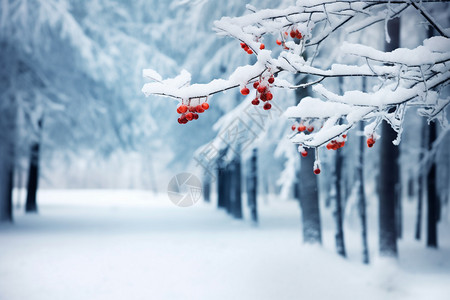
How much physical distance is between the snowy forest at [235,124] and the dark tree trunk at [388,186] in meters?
0.03

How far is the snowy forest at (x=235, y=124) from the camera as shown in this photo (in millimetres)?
2465

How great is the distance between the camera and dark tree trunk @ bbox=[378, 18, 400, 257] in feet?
25.2

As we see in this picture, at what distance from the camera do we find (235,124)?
28.2ft

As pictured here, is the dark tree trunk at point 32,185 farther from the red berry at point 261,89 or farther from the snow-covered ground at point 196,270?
the red berry at point 261,89

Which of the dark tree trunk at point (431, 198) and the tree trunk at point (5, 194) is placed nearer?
the dark tree trunk at point (431, 198)

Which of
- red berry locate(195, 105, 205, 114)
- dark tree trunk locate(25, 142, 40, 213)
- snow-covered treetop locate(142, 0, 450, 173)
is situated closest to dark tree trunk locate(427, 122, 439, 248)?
snow-covered treetop locate(142, 0, 450, 173)

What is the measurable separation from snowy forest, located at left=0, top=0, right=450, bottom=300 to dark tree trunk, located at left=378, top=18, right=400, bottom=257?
1.1 inches

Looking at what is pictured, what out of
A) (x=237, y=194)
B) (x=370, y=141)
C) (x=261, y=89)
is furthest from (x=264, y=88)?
(x=237, y=194)

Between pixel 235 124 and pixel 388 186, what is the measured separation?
3373 millimetres

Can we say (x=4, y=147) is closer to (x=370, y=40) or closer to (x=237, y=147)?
(x=237, y=147)

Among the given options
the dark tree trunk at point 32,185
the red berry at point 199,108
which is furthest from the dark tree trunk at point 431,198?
the dark tree trunk at point 32,185

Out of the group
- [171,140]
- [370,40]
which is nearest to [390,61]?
[370,40]

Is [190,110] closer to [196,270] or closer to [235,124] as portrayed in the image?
[196,270]

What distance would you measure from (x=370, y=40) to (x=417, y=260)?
20.2ft
